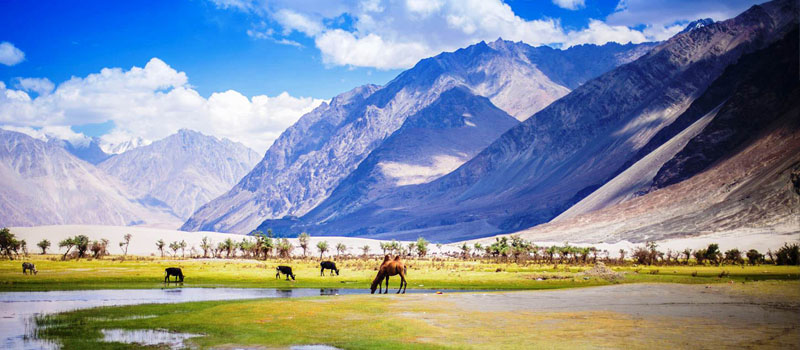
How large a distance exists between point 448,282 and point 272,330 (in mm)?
32663

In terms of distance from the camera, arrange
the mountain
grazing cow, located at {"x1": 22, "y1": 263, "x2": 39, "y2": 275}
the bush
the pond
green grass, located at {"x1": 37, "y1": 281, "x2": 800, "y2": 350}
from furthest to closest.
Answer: the mountain → the bush → grazing cow, located at {"x1": 22, "y1": 263, "x2": 39, "y2": 275} → the pond → green grass, located at {"x1": 37, "y1": 281, "x2": 800, "y2": 350}

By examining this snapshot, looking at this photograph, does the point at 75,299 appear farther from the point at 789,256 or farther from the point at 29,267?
the point at 789,256

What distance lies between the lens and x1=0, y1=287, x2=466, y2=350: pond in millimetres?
27484

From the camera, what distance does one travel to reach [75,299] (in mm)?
42062

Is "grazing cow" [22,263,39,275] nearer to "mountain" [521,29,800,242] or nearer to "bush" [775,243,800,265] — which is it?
Answer: "bush" [775,243,800,265]

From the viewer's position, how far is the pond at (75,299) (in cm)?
2748

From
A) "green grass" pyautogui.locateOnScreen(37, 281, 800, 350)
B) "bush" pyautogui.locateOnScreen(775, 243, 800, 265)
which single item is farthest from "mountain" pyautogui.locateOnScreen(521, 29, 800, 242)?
"green grass" pyautogui.locateOnScreen(37, 281, 800, 350)

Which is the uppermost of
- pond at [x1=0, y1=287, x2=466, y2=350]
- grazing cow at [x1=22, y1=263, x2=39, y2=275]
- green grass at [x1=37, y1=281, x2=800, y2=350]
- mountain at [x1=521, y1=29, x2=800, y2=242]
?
mountain at [x1=521, y1=29, x2=800, y2=242]

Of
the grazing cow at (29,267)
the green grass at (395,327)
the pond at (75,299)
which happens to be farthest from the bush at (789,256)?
the grazing cow at (29,267)

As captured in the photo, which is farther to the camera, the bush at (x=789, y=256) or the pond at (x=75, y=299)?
the bush at (x=789, y=256)

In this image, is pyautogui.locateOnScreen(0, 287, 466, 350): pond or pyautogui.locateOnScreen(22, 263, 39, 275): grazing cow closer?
pyautogui.locateOnScreen(0, 287, 466, 350): pond

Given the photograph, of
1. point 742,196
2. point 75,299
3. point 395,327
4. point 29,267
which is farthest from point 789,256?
point 29,267

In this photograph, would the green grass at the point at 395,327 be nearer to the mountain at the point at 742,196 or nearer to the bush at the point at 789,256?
the bush at the point at 789,256

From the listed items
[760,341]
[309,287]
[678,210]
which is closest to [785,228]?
[678,210]
